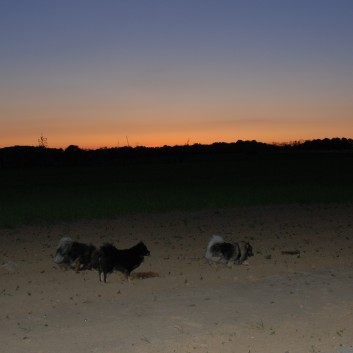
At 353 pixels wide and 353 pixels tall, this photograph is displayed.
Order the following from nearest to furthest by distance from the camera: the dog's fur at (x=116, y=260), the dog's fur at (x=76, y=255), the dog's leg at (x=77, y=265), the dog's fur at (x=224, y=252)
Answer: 1. the dog's fur at (x=116, y=260)
2. the dog's fur at (x=76, y=255)
3. the dog's leg at (x=77, y=265)
4. the dog's fur at (x=224, y=252)

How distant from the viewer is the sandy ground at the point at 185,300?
24.6 ft

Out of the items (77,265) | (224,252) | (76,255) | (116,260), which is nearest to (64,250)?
(76,255)

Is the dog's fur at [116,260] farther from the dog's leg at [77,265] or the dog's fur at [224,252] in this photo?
the dog's fur at [224,252]

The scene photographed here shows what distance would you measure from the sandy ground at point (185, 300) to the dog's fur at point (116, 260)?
275 mm

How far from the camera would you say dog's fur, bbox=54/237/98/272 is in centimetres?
1192

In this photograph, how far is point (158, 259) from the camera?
13703 millimetres

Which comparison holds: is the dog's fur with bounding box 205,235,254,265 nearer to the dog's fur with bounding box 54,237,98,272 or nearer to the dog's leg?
the dog's fur with bounding box 54,237,98,272

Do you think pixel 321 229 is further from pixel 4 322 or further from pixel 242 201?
pixel 4 322

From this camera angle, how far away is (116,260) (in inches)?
451

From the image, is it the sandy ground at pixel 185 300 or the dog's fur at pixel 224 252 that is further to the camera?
the dog's fur at pixel 224 252

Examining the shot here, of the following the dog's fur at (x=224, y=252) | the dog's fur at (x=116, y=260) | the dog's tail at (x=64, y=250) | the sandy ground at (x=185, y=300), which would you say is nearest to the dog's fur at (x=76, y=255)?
the dog's tail at (x=64, y=250)

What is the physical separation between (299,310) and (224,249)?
3804 millimetres

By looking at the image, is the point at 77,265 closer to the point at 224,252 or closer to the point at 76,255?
the point at 76,255

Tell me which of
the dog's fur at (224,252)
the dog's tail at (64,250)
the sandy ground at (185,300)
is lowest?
the sandy ground at (185,300)
